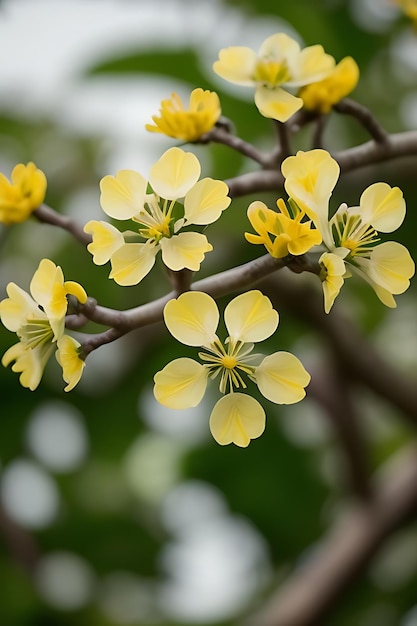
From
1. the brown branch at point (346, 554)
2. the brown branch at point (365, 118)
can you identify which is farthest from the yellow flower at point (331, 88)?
the brown branch at point (346, 554)

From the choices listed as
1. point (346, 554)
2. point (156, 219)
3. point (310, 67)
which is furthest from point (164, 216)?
point (346, 554)

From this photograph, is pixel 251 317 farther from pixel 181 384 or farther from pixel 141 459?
pixel 141 459

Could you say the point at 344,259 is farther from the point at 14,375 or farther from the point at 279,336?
the point at 14,375

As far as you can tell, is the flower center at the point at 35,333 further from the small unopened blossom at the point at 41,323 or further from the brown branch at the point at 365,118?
→ the brown branch at the point at 365,118

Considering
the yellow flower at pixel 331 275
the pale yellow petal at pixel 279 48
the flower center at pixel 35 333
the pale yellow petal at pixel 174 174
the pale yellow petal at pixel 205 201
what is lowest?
the flower center at pixel 35 333

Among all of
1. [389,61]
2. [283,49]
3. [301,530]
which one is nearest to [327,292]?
[283,49]
